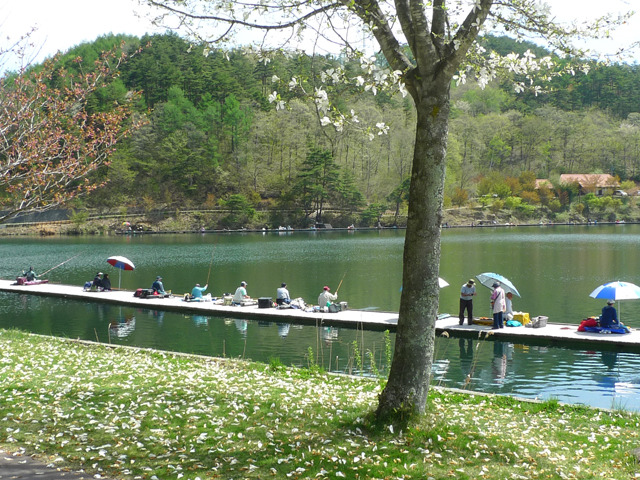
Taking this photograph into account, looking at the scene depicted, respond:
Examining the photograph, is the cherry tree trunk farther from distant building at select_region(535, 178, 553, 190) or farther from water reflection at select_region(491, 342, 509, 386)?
distant building at select_region(535, 178, 553, 190)

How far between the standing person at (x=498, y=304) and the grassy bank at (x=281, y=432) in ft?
28.7

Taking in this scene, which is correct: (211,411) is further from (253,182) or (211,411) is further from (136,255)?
(253,182)

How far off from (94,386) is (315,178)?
8332 centimetres

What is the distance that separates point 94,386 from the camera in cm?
898

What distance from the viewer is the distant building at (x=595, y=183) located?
101m

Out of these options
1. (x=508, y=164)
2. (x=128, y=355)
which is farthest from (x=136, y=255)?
(x=508, y=164)

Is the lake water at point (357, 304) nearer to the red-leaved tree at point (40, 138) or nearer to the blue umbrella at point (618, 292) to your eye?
the blue umbrella at point (618, 292)

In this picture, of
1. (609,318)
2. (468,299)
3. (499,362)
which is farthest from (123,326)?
(609,318)

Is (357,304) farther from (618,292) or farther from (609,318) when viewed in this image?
(618,292)

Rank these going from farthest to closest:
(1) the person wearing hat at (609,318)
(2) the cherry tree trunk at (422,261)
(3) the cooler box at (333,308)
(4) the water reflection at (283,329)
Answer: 1. (3) the cooler box at (333,308)
2. (4) the water reflection at (283,329)
3. (1) the person wearing hat at (609,318)
4. (2) the cherry tree trunk at (422,261)

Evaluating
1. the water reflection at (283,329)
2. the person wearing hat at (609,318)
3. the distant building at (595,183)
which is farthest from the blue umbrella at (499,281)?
the distant building at (595,183)

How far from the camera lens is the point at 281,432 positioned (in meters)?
6.77

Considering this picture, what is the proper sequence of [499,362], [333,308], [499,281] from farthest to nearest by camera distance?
1. [333,308]
2. [499,281]
3. [499,362]

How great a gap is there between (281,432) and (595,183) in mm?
106719
